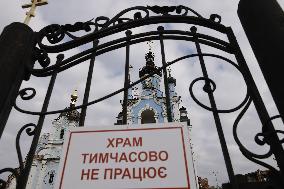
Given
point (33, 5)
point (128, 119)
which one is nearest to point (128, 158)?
point (33, 5)

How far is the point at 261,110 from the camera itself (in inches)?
75.8

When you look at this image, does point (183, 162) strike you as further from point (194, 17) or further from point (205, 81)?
point (194, 17)

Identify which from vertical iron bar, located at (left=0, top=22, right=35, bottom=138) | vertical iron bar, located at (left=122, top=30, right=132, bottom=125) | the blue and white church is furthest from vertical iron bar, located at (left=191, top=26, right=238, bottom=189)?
the blue and white church

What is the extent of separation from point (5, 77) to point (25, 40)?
18.7 inches

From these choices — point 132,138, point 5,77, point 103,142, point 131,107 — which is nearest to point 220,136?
point 132,138

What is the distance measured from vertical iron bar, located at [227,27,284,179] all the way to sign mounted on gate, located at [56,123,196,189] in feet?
1.68

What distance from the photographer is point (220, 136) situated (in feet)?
6.36

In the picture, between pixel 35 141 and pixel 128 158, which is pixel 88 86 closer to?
pixel 35 141

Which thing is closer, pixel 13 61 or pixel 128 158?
pixel 128 158

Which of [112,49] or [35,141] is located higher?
[112,49]

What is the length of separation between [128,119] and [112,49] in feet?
56.9

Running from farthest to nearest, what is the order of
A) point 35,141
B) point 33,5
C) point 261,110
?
point 33,5 < point 35,141 < point 261,110

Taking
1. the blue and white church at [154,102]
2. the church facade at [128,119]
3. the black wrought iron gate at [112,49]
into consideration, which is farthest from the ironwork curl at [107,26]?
the blue and white church at [154,102]

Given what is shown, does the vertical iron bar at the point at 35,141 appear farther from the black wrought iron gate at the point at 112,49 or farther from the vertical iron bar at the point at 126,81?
the vertical iron bar at the point at 126,81
